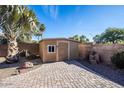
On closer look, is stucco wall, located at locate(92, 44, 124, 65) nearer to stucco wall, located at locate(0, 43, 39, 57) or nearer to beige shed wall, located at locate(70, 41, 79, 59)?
beige shed wall, located at locate(70, 41, 79, 59)

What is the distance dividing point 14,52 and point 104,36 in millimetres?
31888

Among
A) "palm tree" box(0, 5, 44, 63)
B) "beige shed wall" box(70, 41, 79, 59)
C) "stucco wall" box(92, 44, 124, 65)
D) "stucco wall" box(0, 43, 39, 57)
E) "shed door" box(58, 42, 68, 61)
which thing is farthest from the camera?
"stucco wall" box(0, 43, 39, 57)

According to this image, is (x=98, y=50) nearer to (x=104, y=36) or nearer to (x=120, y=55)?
(x=120, y=55)

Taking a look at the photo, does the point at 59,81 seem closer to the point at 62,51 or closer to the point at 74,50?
the point at 62,51

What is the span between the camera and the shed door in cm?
1919

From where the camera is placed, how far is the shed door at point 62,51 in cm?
1919

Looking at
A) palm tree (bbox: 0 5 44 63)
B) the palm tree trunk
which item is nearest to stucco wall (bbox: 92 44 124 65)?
palm tree (bbox: 0 5 44 63)

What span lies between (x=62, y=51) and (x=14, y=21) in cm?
580

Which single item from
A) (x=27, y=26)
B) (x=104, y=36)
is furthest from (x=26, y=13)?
(x=104, y=36)

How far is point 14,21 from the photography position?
1753 centimetres

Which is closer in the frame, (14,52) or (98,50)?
(98,50)

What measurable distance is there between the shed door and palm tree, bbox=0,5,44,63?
11.7 ft
